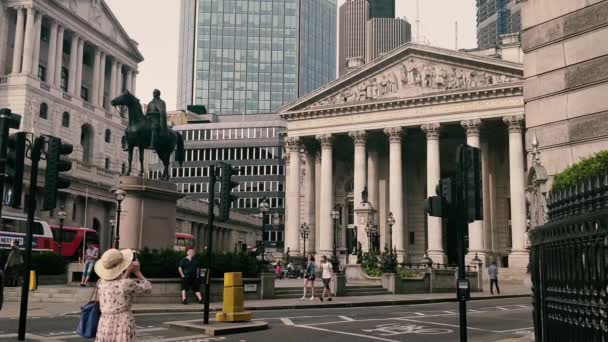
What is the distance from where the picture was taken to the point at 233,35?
168625 mm

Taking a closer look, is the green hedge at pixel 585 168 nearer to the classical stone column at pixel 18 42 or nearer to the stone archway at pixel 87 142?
the classical stone column at pixel 18 42

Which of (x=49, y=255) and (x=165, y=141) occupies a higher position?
(x=165, y=141)

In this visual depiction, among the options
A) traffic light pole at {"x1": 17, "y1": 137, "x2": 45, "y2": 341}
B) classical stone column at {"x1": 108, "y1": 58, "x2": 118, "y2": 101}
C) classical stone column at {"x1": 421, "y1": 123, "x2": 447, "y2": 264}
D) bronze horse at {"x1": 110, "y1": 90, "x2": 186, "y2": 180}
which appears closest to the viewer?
traffic light pole at {"x1": 17, "y1": 137, "x2": 45, "y2": 341}

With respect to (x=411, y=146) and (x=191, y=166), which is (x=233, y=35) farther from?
(x=411, y=146)

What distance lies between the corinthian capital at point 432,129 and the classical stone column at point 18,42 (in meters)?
41.7

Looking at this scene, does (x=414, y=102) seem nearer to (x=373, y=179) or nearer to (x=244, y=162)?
(x=373, y=179)

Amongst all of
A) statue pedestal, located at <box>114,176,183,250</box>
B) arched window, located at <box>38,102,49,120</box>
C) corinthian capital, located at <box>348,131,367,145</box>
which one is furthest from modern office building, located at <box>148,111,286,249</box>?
statue pedestal, located at <box>114,176,183,250</box>

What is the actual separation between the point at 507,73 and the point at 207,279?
49178 mm

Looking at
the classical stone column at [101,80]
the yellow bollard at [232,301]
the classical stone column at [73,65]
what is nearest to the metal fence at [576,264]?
the yellow bollard at [232,301]

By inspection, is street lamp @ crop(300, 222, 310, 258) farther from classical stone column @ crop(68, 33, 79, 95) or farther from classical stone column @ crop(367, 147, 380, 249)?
classical stone column @ crop(68, 33, 79, 95)

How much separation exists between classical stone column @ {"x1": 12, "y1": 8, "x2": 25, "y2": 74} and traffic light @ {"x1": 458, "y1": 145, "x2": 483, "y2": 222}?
62.9 meters

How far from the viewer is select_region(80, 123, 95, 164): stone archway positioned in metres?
75.8

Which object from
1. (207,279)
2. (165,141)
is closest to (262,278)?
(165,141)

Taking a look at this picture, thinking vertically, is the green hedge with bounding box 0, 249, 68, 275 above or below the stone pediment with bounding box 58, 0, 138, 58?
below
